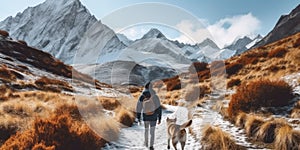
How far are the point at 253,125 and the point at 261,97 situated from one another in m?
2.84

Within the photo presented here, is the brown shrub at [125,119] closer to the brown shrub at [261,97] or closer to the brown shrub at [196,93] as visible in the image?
the brown shrub at [261,97]

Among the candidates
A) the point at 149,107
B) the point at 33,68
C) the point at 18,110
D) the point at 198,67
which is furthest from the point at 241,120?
the point at 33,68

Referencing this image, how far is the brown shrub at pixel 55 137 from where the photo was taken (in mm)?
5377

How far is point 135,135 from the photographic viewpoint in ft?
31.4

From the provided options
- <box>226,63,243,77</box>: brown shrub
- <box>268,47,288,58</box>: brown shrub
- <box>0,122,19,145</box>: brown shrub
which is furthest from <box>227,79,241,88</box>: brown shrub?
<box>0,122,19,145</box>: brown shrub

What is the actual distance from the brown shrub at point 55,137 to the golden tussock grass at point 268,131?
4.58 metres

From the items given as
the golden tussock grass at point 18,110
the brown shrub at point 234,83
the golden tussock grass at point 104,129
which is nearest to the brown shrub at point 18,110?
the golden tussock grass at point 18,110

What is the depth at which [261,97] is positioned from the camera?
33.9 feet

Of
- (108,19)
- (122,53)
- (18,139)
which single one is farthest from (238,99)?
(122,53)

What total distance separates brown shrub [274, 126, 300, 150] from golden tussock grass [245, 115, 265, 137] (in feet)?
4.16

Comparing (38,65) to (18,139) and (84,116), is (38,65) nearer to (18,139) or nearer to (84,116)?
(84,116)

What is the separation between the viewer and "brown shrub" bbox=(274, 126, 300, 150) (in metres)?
5.94

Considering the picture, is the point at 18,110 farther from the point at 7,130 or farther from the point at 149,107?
the point at 149,107

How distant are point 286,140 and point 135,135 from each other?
527 centimetres
